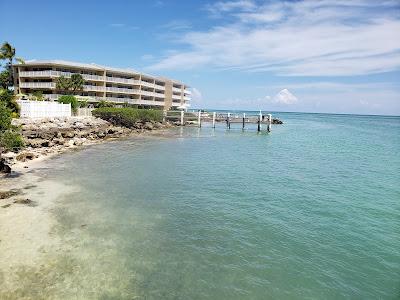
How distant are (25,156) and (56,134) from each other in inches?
553

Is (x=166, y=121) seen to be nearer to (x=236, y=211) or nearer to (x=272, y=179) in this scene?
(x=272, y=179)

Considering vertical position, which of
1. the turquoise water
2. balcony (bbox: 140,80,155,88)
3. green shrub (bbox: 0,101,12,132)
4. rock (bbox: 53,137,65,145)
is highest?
balcony (bbox: 140,80,155,88)

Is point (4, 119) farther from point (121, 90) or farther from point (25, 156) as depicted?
point (121, 90)

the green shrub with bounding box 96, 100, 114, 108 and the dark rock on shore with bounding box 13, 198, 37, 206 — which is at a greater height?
the green shrub with bounding box 96, 100, 114, 108

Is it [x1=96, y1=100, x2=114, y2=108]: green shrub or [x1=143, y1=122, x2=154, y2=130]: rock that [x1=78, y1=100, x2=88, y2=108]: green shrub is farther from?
[x1=143, y1=122, x2=154, y2=130]: rock

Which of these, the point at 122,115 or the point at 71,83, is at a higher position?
the point at 71,83

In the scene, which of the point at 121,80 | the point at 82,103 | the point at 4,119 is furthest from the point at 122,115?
the point at 4,119

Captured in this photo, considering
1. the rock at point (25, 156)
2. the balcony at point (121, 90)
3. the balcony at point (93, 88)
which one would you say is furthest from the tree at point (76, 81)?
the rock at point (25, 156)

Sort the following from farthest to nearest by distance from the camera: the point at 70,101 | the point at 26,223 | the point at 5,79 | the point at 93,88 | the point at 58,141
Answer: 1. the point at 93,88
2. the point at 5,79
3. the point at 70,101
4. the point at 58,141
5. the point at 26,223

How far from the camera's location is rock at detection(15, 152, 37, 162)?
102 ft

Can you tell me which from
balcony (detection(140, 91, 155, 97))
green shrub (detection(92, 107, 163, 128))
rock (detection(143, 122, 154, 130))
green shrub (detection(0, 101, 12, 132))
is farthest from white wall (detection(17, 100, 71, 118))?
balcony (detection(140, 91, 155, 97))

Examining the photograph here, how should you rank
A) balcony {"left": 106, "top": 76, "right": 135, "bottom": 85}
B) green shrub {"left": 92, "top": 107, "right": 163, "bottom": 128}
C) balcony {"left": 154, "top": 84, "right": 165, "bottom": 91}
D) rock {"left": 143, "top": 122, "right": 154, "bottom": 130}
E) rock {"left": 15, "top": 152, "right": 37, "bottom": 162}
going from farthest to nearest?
balcony {"left": 154, "top": 84, "right": 165, "bottom": 91}
balcony {"left": 106, "top": 76, "right": 135, "bottom": 85}
rock {"left": 143, "top": 122, "right": 154, "bottom": 130}
green shrub {"left": 92, "top": 107, "right": 163, "bottom": 128}
rock {"left": 15, "top": 152, "right": 37, "bottom": 162}

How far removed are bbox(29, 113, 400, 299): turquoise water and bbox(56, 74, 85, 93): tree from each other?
39164 mm

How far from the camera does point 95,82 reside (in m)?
74.4
